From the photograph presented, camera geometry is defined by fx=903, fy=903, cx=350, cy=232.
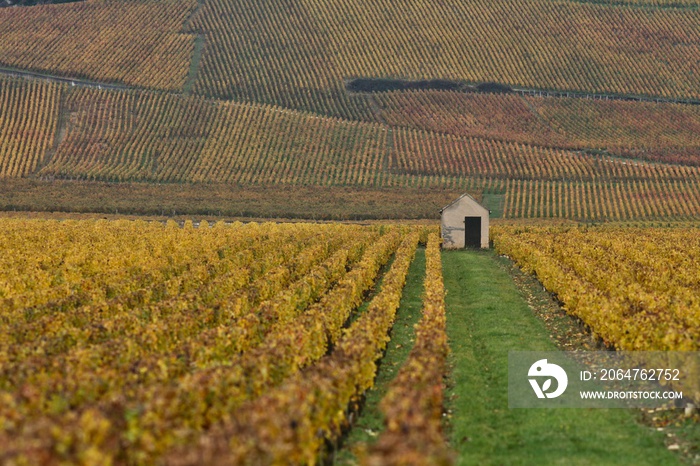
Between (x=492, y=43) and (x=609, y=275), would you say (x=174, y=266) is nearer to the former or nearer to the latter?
(x=609, y=275)

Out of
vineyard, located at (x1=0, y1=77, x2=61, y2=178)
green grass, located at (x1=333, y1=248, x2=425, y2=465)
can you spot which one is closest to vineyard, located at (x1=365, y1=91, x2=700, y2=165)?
vineyard, located at (x1=0, y1=77, x2=61, y2=178)

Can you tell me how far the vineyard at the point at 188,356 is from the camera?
34.5 ft

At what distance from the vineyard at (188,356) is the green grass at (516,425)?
136cm

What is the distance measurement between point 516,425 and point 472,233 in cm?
3764

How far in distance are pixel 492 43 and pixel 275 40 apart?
3119 centimetres

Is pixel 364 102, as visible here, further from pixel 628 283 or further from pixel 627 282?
pixel 628 283

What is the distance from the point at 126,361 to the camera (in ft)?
54.9

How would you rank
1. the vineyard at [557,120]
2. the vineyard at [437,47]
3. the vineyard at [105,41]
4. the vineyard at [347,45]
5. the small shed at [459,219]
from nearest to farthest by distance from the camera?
1. the small shed at [459,219]
2. the vineyard at [557,120]
3. the vineyard at [105,41]
4. the vineyard at [347,45]
5. the vineyard at [437,47]

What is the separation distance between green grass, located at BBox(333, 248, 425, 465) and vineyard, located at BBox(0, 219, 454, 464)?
19.4 inches

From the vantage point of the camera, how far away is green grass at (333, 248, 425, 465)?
15.7 m

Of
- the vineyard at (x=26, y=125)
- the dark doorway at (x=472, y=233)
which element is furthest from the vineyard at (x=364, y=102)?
the dark doorway at (x=472, y=233)

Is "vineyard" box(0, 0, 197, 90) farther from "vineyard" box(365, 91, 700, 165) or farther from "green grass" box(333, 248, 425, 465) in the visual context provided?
"green grass" box(333, 248, 425, 465)

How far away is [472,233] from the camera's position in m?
Result: 53.9

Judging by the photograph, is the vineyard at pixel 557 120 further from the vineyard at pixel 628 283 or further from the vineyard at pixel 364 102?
the vineyard at pixel 628 283
